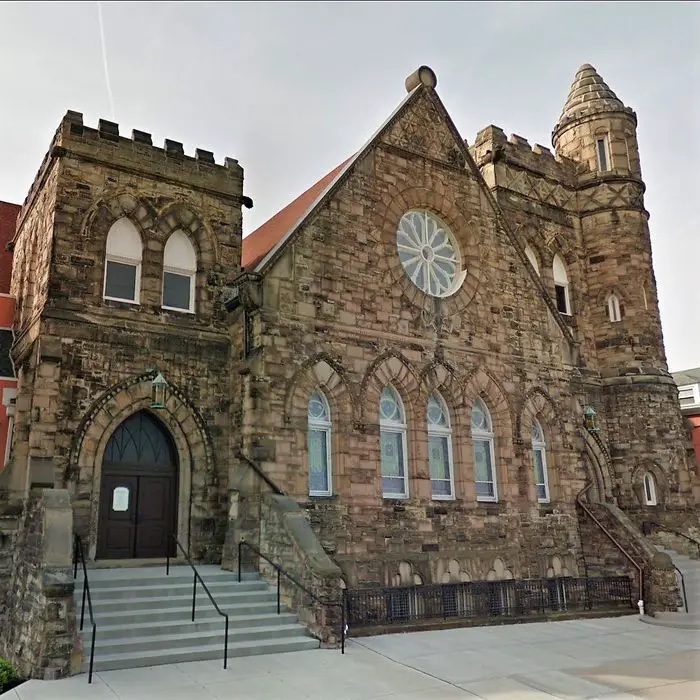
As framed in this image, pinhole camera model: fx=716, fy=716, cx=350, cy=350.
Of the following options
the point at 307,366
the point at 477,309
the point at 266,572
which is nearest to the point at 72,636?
the point at 266,572

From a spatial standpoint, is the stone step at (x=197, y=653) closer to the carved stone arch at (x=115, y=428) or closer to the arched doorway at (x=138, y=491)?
the carved stone arch at (x=115, y=428)

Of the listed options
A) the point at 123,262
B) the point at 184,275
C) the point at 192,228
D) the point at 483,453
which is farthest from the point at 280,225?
the point at 483,453

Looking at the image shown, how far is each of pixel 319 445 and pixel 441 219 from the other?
7144 millimetres

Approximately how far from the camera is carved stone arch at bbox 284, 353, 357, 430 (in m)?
14.3

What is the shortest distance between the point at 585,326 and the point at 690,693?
15839 millimetres

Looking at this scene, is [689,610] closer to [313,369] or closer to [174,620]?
[313,369]

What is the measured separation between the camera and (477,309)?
17969 mm

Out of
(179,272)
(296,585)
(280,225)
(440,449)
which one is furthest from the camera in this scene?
(280,225)

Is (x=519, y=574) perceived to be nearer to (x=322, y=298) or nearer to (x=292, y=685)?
(x=322, y=298)

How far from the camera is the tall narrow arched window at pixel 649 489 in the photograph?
21.5 meters

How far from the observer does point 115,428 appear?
44.3ft

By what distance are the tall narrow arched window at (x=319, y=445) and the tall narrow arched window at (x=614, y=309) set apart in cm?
1260

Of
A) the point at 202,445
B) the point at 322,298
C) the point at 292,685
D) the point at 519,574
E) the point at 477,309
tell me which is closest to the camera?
the point at 292,685

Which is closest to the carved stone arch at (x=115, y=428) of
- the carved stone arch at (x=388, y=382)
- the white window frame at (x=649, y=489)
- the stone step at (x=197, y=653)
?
the carved stone arch at (x=388, y=382)
